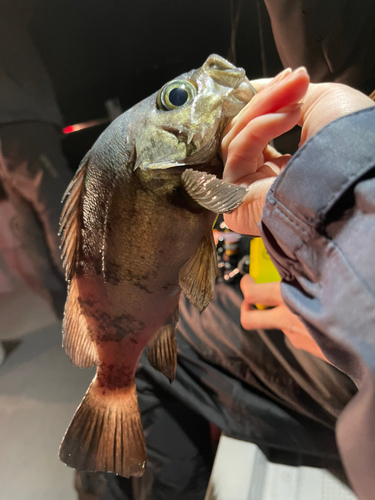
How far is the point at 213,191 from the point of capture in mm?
473

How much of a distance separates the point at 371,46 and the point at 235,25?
427 millimetres

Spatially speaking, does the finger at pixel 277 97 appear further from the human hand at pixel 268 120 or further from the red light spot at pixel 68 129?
the red light spot at pixel 68 129

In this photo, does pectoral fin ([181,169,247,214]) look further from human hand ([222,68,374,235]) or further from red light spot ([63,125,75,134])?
red light spot ([63,125,75,134])

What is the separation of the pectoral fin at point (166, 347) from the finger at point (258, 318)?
426 millimetres

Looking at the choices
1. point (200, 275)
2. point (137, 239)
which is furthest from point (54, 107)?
point (200, 275)

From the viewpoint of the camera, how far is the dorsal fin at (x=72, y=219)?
2.04 ft

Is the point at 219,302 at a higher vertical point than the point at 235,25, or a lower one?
lower

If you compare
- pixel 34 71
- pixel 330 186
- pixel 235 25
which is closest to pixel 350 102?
pixel 330 186

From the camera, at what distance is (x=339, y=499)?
0.92m

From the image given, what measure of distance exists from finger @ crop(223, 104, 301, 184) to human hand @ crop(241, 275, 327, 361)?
599 millimetres

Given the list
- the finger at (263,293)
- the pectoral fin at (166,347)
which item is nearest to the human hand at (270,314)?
the finger at (263,293)

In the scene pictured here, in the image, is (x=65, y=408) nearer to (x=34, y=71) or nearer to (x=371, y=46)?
(x=34, y=71)

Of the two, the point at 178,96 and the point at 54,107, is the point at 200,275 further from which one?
the point at 54,107

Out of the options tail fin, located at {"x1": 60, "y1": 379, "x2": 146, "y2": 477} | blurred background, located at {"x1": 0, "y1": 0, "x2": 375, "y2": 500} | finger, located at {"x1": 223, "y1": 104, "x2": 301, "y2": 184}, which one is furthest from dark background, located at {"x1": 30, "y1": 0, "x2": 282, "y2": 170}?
tail fin, located at {"x1": 60, "y1": 379, "x2": 146, "y2": 477}
